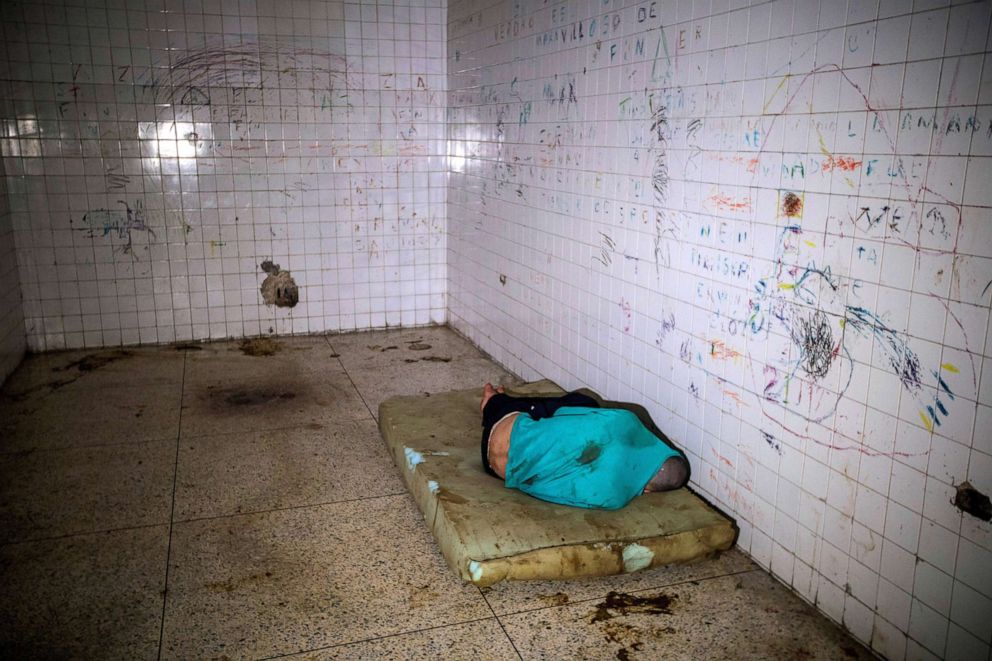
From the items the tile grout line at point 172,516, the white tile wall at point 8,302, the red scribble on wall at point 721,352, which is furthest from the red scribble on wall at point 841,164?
the white tile wall at point 8,302

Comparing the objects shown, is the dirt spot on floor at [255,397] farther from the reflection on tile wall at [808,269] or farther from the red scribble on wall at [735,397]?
the red scribble on wall at [735,397]

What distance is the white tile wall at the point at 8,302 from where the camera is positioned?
5.16 metres

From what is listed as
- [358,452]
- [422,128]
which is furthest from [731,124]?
[422,128]

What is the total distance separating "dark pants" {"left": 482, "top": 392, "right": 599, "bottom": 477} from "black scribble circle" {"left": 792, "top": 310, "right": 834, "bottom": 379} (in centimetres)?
103

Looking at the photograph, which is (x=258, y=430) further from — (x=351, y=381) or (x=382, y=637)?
(x=382, y=637)

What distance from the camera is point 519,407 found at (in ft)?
11.2

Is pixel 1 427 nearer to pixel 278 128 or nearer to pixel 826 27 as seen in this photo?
pixel 278 128

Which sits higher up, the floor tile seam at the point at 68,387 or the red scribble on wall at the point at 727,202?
the red scribble on wall at the point at 727,202

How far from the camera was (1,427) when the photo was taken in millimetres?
4359

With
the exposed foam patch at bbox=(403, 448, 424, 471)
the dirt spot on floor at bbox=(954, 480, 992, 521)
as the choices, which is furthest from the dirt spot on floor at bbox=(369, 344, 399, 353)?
the dirt spot on floor at bbox=(954, 480, 992, 521)

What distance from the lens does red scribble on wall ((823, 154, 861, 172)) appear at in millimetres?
2453

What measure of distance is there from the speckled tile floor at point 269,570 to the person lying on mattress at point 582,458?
0.34 metres

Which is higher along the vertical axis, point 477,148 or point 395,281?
point 477,148

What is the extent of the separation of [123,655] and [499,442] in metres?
1.55
